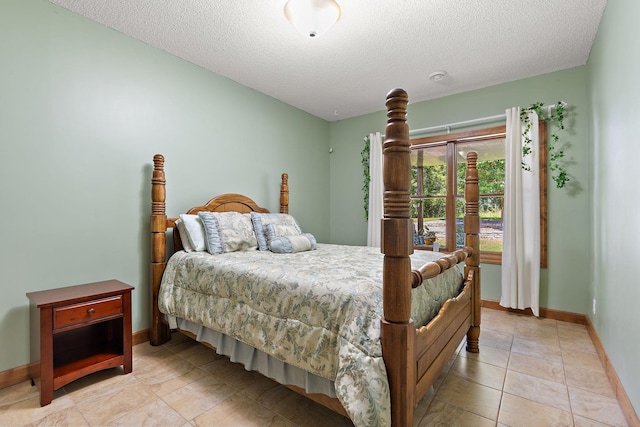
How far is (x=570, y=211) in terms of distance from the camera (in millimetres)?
2998

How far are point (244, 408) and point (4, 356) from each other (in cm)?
158

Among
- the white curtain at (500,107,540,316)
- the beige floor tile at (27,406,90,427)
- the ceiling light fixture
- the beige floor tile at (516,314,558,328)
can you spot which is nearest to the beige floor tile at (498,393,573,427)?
the beige floor tile at (516,314,558,328)

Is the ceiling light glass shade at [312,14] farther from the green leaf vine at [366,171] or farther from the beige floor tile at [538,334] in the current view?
the beige floor tile at [538,334]

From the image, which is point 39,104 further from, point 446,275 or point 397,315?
point 446,275

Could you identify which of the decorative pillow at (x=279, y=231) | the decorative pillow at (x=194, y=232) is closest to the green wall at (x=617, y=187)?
the decorative pillow at (x=279, y=231)

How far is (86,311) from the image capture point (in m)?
1.90

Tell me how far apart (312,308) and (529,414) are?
1.31 m

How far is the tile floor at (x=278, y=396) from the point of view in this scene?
1593 mm

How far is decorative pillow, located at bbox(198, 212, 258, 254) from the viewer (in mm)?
2516

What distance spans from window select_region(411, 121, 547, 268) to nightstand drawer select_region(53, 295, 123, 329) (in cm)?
325

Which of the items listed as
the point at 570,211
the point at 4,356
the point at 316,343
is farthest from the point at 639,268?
the point at 4,356

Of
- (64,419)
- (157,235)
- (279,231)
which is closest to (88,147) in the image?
(157,235)

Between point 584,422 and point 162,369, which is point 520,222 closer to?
point 584,422

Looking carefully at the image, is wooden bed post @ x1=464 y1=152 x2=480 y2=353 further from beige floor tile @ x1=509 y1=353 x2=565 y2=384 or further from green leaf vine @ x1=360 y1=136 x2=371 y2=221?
green leaf vine @ x1=360 y1=136 x2=371 y2=221
